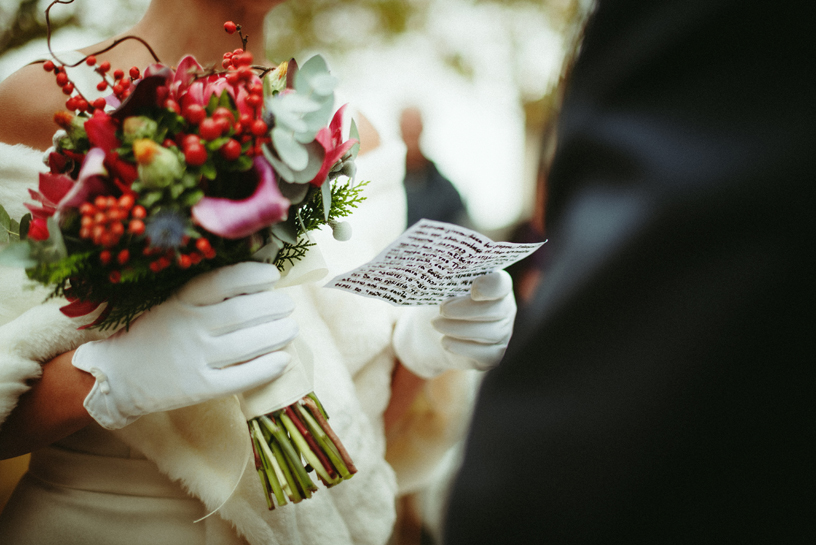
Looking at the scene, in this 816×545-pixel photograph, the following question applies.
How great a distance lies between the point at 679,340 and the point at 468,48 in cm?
558

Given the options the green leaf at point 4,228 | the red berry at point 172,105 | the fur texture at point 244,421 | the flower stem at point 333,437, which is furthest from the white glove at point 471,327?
the green leaf at point 4,228

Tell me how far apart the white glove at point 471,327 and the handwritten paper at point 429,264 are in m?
0.09

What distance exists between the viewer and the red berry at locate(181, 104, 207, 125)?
504 millimetres

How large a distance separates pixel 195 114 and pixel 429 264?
0.35 metres

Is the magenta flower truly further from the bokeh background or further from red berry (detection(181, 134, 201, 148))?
the bokeh background

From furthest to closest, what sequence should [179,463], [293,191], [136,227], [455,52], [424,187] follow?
[455,52]
[424,187]
[179,463]
[293,191]
[136,227]

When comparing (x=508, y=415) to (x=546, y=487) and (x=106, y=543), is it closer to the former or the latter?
(x=546, y=487)

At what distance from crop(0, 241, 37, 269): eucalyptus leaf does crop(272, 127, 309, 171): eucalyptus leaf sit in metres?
0.29

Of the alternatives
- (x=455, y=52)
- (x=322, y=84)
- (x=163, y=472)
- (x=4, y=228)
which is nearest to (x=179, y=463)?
(x=163, y=472)

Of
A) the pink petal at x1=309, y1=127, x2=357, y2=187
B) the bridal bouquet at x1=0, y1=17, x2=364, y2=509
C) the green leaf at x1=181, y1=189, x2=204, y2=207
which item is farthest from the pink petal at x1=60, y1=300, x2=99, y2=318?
the pink petal at x1=309, y1=127, x2=357, y2=187

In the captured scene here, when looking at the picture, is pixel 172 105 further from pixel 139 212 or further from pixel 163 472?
pixel 163 472

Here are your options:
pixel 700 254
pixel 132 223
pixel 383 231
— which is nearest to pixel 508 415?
pixel 700 254

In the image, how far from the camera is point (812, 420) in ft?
1.05

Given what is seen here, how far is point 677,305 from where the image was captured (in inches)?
12.6
